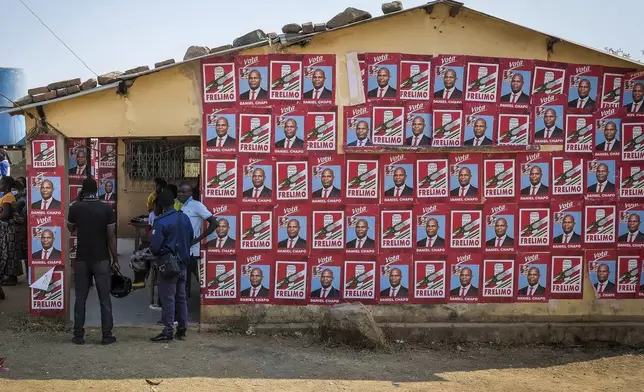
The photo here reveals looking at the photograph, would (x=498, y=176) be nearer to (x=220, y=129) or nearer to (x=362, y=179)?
(x=362, y=179)

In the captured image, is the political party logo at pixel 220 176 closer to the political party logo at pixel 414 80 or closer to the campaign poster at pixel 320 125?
the campaign poster at pixel 320 125

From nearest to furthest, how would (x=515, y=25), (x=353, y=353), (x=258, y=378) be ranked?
1. (x=258, y=378)
2. (x=353, y=353)
3. (x=515, y=25)

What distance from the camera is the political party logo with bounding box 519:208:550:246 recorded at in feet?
24.4

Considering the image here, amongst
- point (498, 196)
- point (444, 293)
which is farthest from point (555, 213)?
point (444, 293)

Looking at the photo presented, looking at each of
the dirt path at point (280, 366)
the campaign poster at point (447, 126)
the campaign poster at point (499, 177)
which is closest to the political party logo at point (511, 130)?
the campaign poster at point (499, 177)

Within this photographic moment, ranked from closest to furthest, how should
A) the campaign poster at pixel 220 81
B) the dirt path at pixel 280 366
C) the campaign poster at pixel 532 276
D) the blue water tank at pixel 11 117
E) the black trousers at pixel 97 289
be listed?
the dirt path at pixel 280 366, the black trousers at pixel 97 289, the campaign poster at pixel 220 81, the campaign poster at pixel 532 276, the blue water tank at pixel 11 117

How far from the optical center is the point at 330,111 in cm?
722

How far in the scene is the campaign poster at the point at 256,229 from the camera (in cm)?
724

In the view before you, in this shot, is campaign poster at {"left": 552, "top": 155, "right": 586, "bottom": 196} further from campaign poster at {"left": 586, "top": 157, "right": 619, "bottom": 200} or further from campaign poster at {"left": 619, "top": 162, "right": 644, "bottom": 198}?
campaign poster at {"left": 619, "top": 162, "right": 644, "bottom": 198}

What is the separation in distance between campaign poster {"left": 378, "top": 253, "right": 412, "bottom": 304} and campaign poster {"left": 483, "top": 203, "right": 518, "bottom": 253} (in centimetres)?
104

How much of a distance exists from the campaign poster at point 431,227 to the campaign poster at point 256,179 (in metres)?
1.83

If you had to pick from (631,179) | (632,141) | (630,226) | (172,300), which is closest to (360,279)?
(172,300)

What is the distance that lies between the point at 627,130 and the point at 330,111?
3725mm

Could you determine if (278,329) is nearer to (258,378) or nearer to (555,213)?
(258,378)
